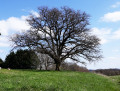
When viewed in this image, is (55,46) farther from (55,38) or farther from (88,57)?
(88,57)

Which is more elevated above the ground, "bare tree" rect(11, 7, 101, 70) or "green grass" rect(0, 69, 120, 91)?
"bare tree" rect(11, 7, 101, 70)

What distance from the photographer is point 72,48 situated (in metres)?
25.5

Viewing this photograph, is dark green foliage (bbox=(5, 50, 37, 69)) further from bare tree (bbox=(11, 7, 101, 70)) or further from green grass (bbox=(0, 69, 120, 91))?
green grass (bbox=(0, 69, 120, 91))

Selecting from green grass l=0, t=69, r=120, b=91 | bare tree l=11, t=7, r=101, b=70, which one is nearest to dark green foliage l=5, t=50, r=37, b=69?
bare tree l=11, t=7, r=101, b=70

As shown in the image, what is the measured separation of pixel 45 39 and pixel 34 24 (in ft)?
9.63

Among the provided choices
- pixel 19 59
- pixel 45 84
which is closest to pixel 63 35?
pixel 19 59

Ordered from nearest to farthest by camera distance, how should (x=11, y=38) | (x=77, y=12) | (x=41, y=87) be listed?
(x=41, y=87)
(x=11, y=38)
(x=77, y=12)

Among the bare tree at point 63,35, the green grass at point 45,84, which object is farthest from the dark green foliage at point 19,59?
the green grass at point 45,84

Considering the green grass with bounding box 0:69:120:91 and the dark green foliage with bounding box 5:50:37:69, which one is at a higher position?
the dark green foliage with bounding box 5:50:37:69

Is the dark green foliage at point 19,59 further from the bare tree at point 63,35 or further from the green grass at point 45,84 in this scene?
the green grass at point 45,84

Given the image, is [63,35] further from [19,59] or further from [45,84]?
[45,84]

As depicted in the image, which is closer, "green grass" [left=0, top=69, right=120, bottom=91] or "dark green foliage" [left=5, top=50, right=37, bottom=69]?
"green grass" [left=0, top=69, right=120, bottom=91]

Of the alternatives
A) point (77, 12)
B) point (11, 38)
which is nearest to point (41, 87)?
point (11, 38)

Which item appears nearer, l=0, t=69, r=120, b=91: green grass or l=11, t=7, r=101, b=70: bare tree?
l=0, t=69, r=120, b=91: green grass
